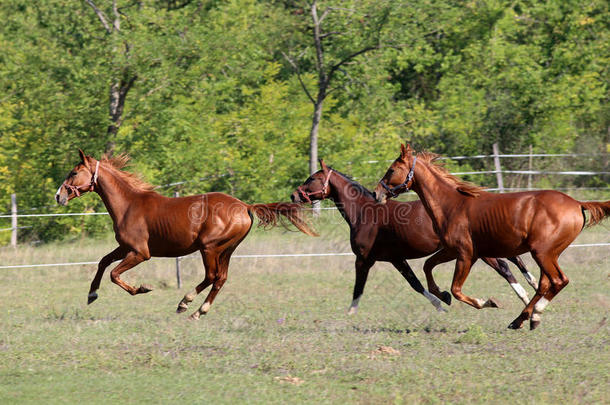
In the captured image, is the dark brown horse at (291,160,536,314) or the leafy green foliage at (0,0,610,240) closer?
the dark brown horse at (291,160,536,314)

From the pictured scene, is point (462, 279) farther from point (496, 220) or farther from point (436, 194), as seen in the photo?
point (436, 194)

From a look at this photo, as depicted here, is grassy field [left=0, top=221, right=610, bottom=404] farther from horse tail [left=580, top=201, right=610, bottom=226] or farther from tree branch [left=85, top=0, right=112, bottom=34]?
tree branch [left=85, top=0, right=112, bottom=34]

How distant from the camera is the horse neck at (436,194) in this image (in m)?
8.18

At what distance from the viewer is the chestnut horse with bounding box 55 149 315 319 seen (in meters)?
9.12

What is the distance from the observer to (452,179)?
27.4 ft

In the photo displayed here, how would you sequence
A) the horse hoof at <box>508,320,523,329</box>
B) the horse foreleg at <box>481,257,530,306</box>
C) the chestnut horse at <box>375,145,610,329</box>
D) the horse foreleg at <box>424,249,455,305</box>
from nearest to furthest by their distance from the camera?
1. the chestnut horse at <box>375,145,610,329</box>
2. the horse hoof at <box>508,320,523,329</box>
3. the horse foreleg at <box>424,249,455,305</box>
4. the horse foreleg at <box>481,257,530,306</box>

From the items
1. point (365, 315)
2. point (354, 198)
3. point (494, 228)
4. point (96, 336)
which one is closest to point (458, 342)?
point (494, 228)

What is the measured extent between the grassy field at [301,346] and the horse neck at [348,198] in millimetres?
1208

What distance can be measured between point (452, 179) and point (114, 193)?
397cm

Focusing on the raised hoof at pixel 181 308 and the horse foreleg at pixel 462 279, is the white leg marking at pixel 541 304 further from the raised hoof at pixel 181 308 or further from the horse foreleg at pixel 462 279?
the raised hoof at pixel 181 308

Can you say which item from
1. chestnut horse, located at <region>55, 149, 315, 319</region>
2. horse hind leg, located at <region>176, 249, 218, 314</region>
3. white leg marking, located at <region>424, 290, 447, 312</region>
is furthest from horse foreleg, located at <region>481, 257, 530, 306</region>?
horse hind leg, located at <region>176, 249, 218, 314</region>

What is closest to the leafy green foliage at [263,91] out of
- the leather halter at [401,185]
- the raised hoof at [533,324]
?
the leather halter at [401,185]

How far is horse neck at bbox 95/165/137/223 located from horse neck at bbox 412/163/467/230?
11.3 feet

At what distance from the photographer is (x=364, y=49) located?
1805 centimetres
